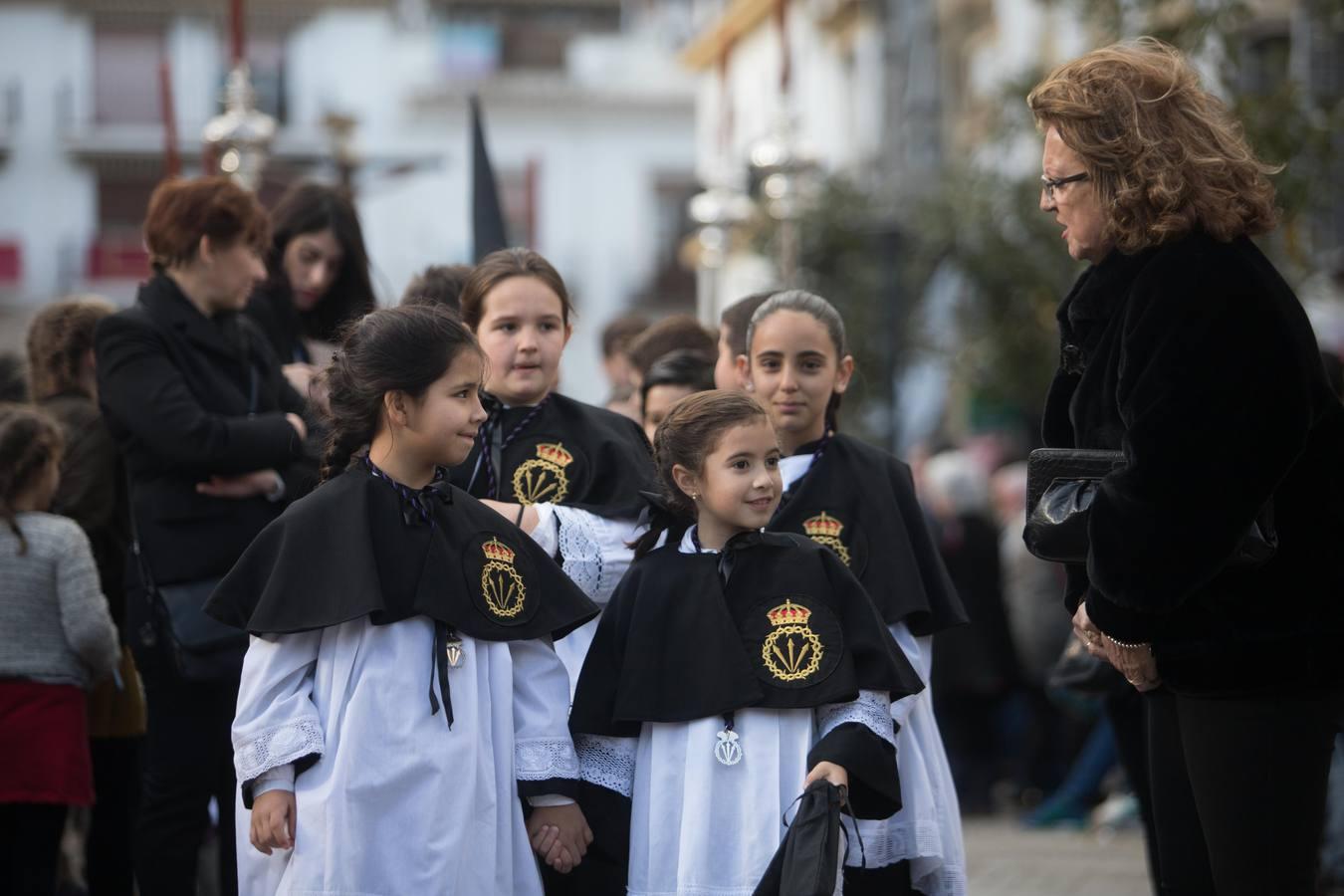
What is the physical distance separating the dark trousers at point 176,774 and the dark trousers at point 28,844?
610mm

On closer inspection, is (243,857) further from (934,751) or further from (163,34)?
(163,34)

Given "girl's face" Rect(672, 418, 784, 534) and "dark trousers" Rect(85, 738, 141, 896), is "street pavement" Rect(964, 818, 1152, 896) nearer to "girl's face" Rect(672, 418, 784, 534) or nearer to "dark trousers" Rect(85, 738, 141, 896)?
"dark trousers" Rect(85, 738, 141, 896)

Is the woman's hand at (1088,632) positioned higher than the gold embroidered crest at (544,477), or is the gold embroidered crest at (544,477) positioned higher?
the gold embroidered crest at (544,477)

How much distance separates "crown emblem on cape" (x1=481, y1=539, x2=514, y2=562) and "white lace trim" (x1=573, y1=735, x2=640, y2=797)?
1.53 feet

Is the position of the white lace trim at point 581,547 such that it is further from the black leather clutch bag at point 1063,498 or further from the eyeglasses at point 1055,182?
the eyeglasses at point 1055,182

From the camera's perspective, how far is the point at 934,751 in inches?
221

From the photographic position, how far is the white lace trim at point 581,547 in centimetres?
539

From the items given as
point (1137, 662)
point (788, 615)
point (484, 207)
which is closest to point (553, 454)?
point (788, 615)

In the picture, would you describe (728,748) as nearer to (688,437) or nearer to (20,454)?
(688,437)

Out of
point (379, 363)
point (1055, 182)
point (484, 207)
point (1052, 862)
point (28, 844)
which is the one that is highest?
point (484, 207)

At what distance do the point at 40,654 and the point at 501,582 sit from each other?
2077 mm

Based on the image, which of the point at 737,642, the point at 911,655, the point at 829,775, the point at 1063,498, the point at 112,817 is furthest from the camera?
the point at 112,817

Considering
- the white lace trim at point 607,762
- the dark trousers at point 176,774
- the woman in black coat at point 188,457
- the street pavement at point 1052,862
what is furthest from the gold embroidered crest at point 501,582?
the street pavement at point 1052,862

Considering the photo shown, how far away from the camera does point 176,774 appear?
5.75 m
